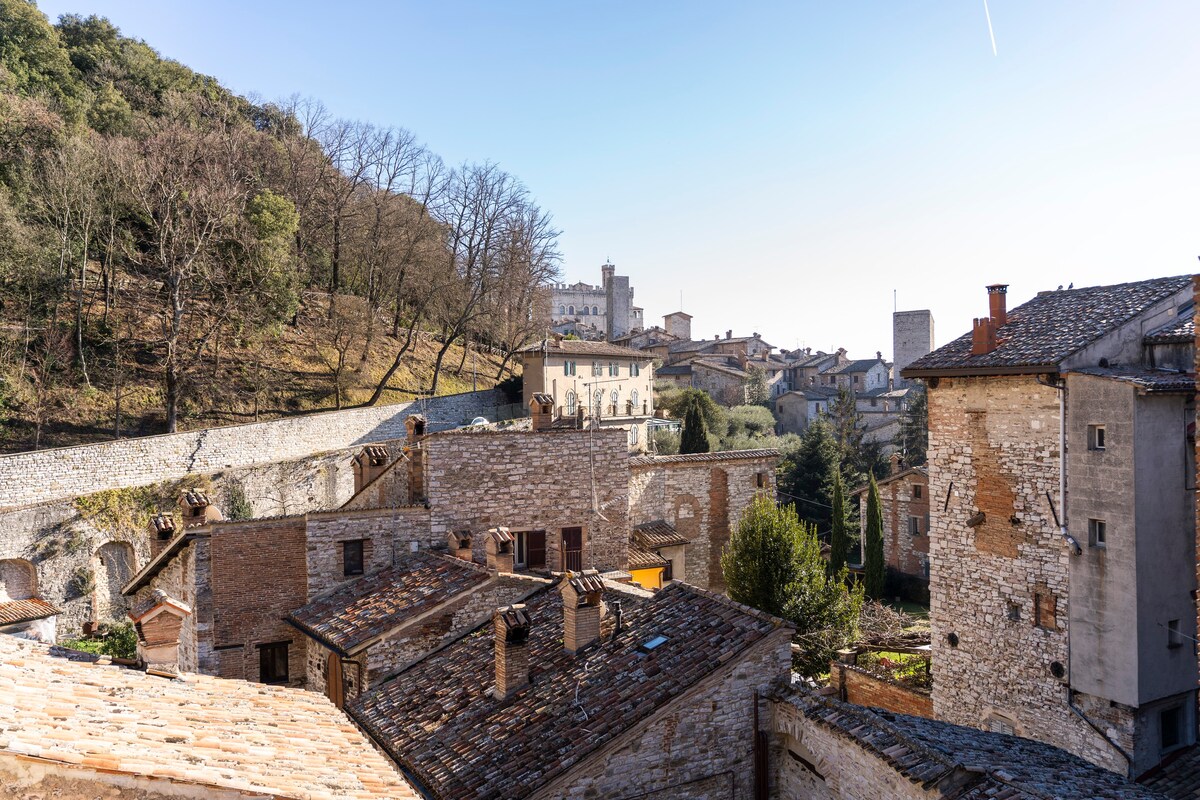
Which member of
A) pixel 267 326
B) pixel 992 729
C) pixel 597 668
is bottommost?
pixel 992 729

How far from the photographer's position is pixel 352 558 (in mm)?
15953

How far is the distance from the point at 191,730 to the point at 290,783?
134 cm

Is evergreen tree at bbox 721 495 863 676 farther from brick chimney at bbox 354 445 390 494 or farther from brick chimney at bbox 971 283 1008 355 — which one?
brick chimney at bbox 354 445 390 494

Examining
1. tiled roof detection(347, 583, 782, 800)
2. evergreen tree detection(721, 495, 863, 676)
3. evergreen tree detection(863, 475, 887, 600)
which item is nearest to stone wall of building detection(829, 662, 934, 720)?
evergreen tree detection(721, 495, 863, 676)

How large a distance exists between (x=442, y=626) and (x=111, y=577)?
15647mm

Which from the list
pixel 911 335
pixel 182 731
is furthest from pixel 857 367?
pixel 182 731

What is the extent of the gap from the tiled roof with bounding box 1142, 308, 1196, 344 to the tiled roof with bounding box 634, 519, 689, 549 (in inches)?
541

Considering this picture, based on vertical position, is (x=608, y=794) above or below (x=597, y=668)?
below

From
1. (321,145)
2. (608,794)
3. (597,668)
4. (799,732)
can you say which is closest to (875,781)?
(799,732)

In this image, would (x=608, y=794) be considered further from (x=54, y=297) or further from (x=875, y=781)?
(x=54, y=297)

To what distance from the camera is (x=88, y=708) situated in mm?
5523

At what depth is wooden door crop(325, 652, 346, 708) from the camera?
13914 millimetres

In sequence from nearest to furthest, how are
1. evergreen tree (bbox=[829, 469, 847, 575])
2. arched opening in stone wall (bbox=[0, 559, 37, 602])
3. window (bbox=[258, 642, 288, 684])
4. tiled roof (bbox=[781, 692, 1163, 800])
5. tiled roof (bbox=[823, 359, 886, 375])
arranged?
tiled roof (bbox=[781, 692, 1163, 800]), window (bbox=[258, 642, 288, 684]), arched opening in stone wall (bbox=[0, 559, 37, 602]), evergreen tree (bbox=[829, 469, 847, 575]), tiled roof (bbox=[823, 359, 886, 375])

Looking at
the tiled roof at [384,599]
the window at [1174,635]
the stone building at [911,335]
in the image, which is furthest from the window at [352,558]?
the stone building at [911,335]
